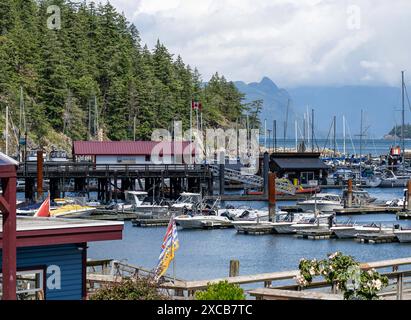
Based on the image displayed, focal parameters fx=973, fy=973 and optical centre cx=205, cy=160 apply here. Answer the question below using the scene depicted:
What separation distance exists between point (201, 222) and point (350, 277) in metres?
64.9

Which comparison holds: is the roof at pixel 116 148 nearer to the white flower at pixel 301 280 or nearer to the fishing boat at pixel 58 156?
the fishing boat at pixel 58 156

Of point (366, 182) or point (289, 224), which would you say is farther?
point (366, 182)

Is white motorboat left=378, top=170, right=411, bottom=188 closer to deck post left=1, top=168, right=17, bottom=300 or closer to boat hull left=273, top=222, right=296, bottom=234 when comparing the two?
boat hull left=273, top=222, right=296, bottom=234

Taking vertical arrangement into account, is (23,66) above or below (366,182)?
above

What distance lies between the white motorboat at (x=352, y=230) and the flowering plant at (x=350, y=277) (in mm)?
52065

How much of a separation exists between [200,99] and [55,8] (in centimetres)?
3397

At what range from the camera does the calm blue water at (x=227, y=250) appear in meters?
59.4

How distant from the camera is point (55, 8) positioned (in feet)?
537

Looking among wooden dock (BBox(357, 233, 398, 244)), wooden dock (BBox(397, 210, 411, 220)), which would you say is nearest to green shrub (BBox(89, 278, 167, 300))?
wooden dock (BBox(357, 233, 398, 244))
